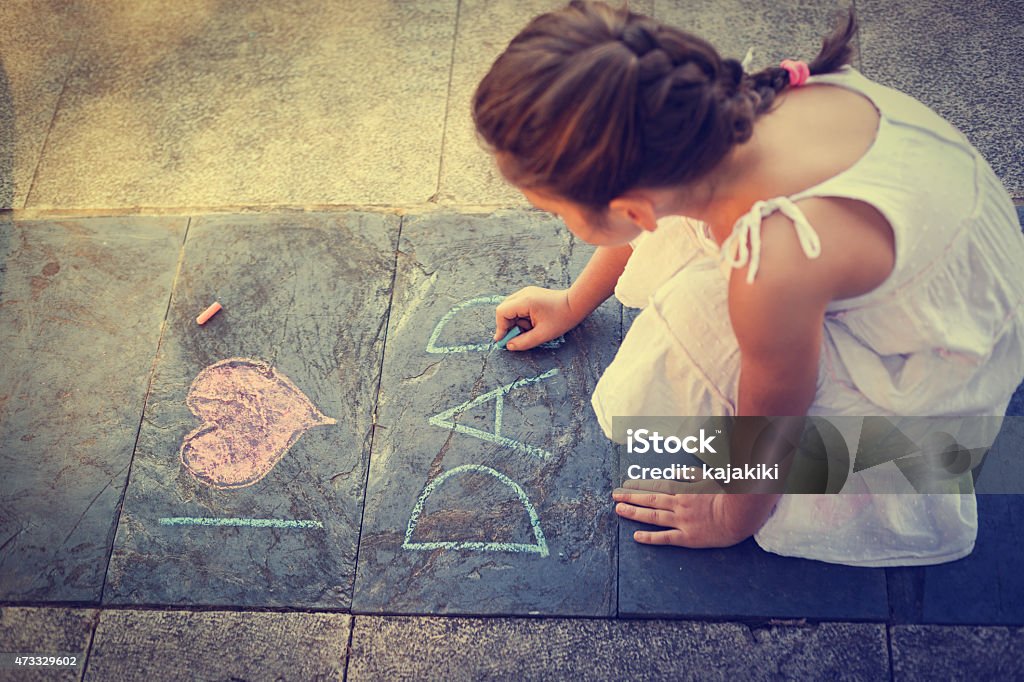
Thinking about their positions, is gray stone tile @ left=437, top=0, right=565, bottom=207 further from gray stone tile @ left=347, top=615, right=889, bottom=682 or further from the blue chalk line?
gray stone tile @ left=347, top=615, right=889, bottom=682

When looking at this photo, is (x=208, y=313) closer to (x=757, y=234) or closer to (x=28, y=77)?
(x=28, y=77)

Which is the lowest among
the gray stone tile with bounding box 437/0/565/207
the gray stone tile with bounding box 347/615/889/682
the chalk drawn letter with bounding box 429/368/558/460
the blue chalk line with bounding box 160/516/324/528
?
the gray stone tile with bounding box 347/615/889/682

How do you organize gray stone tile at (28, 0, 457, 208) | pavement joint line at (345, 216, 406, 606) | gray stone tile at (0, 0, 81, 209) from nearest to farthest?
1. pavement joint line at (345, 216, 406, 606)
2. gray stone tile at (28, 0, 457, 208)
3. gray stone tile at (0, 0, 81, 209)

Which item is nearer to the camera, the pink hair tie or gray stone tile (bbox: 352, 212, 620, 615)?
the pink hair tie

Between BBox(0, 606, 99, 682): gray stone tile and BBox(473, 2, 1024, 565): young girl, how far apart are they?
1483 millimetres

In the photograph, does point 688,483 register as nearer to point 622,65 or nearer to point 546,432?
point 546,432

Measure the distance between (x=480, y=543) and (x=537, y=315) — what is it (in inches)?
24.9

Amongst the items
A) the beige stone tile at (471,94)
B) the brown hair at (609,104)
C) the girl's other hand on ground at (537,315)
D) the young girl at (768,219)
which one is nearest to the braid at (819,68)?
the young girl at (768,219)

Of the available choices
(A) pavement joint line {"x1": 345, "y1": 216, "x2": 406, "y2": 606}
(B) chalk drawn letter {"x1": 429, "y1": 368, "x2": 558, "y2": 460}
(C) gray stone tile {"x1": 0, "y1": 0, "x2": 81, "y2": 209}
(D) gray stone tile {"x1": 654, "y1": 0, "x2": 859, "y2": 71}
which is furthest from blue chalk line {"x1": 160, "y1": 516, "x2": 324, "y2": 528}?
(D) gray stone tile {"x1": 654, "y1": 0, "x2": 859, "y2": 71}

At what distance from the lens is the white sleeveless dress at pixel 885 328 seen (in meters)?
1.35

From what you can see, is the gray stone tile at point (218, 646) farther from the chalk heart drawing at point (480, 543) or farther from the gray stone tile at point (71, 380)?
the chalk heart drawing at point (480, 543)

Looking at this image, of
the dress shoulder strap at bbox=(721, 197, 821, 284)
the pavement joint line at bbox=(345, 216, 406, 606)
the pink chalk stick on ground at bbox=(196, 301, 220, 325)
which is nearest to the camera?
the dress shoulder strap at bbox=(721, 197, 821, 284)

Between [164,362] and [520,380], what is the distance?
1064 millimetres

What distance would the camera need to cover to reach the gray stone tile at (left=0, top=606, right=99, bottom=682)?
2.00 metres
